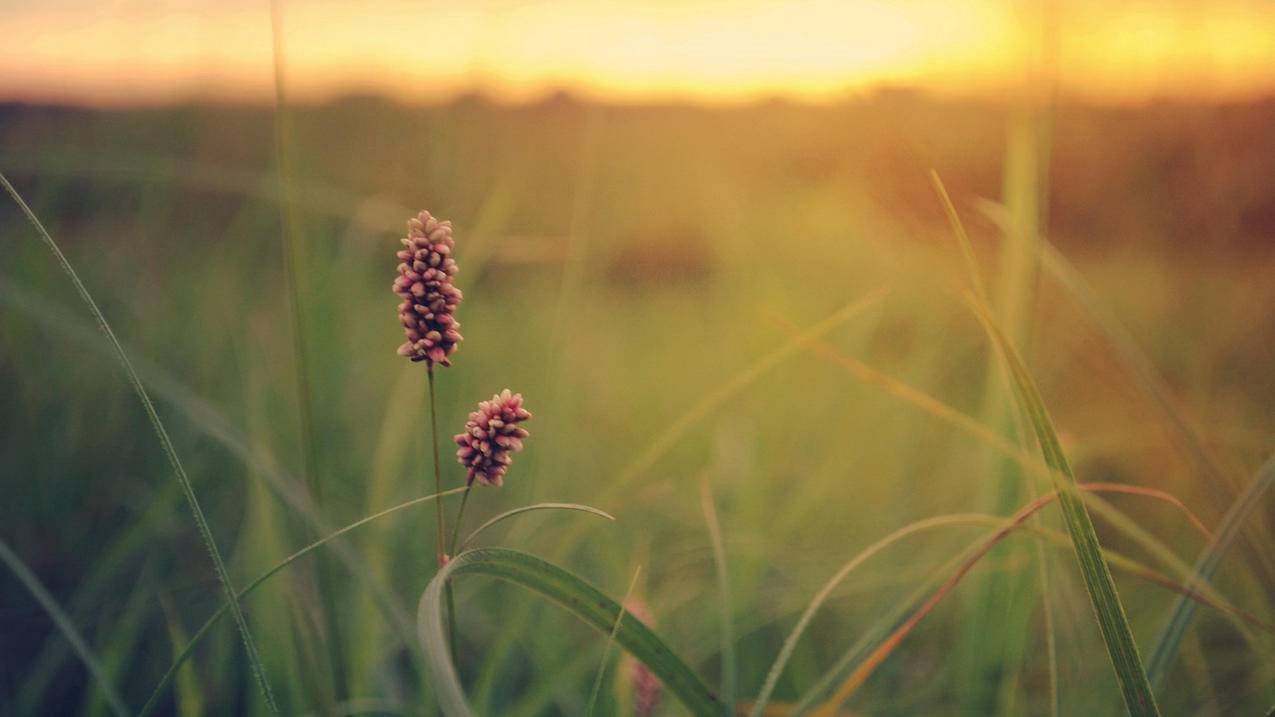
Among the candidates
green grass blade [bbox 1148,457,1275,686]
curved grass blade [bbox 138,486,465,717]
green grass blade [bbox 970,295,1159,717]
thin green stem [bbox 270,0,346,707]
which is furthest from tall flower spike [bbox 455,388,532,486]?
green grass blade [bbox 1148,457,1275,686]

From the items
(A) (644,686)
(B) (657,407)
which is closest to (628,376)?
(B) (657,407)

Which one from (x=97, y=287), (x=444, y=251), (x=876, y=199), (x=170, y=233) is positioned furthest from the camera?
(x=876, y=199)

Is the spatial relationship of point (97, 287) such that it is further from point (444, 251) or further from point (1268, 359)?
point (1268, 359)

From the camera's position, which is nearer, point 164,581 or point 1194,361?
point 164,581

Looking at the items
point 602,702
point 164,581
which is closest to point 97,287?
point 164,581

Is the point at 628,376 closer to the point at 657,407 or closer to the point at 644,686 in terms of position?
the point at 657,407

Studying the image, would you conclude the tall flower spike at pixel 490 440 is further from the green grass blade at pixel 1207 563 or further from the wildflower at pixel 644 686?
the green grass blade at pixel 1207 563

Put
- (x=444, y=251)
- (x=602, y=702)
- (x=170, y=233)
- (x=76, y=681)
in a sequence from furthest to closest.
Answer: (x=170, y=233) → (x=76, y=681) → (x=602, y=702) → (x=444, y=251)

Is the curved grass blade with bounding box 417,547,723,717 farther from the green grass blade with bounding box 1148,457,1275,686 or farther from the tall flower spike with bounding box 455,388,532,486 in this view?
the green grass blade with bounding box 1148,457,1275,686
